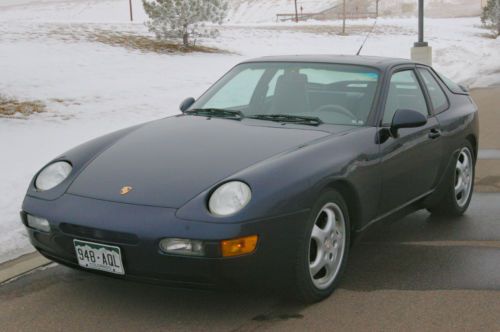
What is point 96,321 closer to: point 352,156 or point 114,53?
point 352,156

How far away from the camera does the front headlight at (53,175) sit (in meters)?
4.10

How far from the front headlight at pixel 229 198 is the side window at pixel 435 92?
2.40 m

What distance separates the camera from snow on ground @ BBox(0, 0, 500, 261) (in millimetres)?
8133

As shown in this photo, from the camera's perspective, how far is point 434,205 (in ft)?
18.1

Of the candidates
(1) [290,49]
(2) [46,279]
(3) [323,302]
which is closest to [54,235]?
(2) [46,279]

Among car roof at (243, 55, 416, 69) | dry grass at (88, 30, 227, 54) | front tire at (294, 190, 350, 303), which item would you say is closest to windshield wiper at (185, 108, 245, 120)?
car roof at (243, 55, 416, 69)

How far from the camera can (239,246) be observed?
3.43 meters

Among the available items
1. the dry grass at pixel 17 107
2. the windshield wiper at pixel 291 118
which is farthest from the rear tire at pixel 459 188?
the dry grass at pixel 17 107

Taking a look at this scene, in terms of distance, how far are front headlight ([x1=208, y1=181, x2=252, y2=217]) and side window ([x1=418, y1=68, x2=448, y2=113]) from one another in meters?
2.40

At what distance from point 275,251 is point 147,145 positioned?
1.22 meters

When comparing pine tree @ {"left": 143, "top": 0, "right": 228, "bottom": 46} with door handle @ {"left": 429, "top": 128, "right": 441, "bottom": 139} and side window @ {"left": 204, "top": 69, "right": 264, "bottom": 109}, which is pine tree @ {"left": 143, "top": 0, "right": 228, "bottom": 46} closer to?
side window @ {"left": 204, "top": 69, "right": 264, "bottom": 109}

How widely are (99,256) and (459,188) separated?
3347 mm

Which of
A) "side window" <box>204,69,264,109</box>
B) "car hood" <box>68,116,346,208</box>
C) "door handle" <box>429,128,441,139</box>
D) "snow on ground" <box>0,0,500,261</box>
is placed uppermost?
"side window" <box>204,69,264,109</box>

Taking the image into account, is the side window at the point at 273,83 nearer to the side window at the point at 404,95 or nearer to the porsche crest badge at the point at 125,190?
the side window at the point at 404,95
